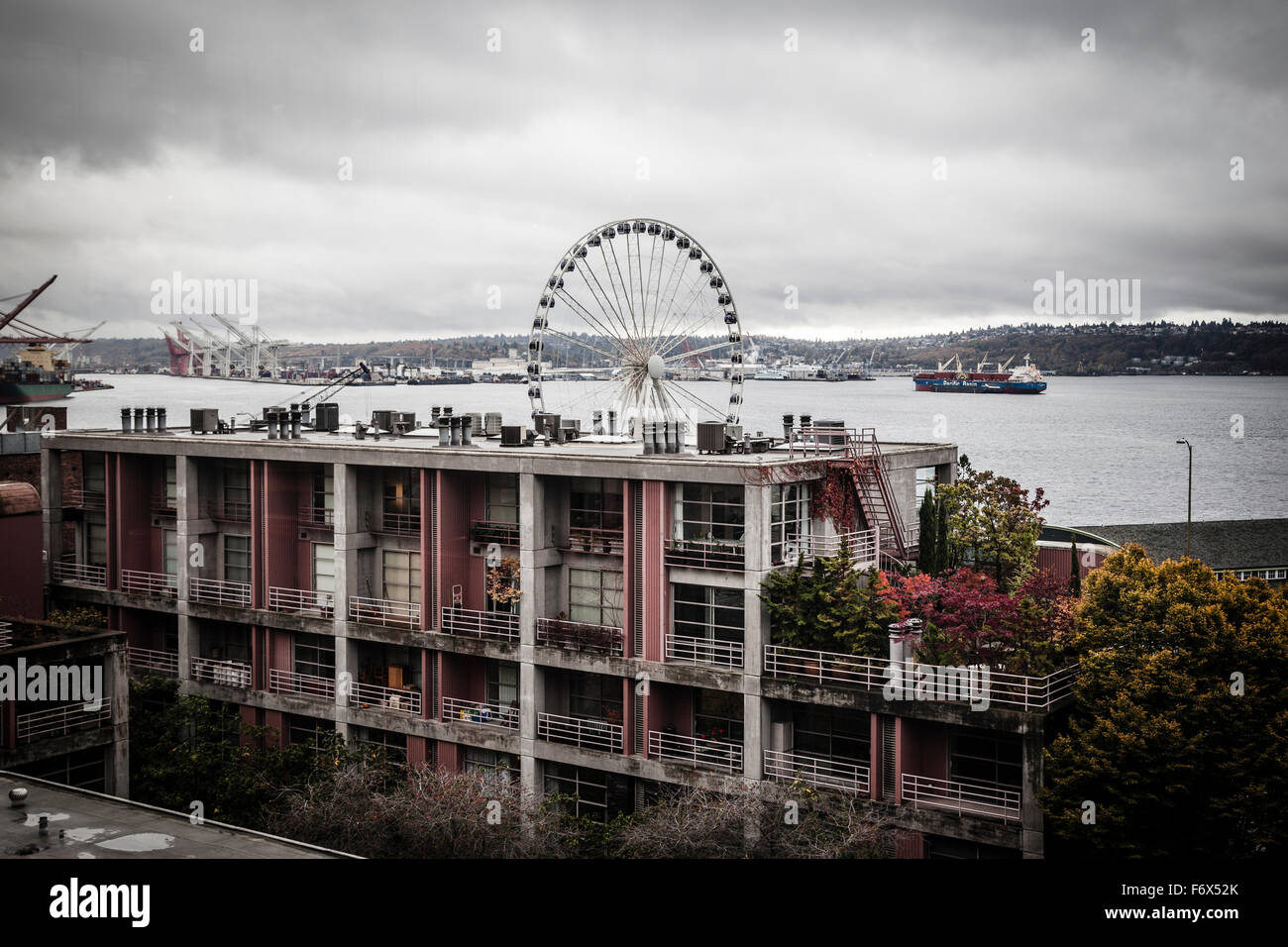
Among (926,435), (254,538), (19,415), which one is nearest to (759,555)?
(254,538)

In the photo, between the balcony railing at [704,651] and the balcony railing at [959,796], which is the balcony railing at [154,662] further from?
the balcony railing at [959,796]

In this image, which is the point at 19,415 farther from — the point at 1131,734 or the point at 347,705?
the point at 1131,734

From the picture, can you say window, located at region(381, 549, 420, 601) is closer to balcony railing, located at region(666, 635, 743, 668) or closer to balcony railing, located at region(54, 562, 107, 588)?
balcony railing, located at region(666, 635, 743, 668)

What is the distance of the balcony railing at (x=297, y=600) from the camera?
167ft

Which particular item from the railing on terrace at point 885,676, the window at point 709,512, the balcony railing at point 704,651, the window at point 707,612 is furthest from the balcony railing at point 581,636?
the railing on terrace at point 885,676

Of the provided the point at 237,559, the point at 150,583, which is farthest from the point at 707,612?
the point at 150,583

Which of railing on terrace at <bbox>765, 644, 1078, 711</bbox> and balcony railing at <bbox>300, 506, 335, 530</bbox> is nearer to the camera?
railing on terrace at <bbox>765, 644, 1078, 711</bbox>

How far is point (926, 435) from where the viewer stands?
19750 cm

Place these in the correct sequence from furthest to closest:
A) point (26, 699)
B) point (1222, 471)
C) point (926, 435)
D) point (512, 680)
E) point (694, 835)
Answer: point (926, 435), point (1222, 471), point (512, 680), point (26, 699), point (694, 835)

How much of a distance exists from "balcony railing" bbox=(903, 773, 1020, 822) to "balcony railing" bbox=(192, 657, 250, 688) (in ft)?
93.9

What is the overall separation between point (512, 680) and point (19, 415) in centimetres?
4275

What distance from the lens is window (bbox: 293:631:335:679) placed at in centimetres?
5072

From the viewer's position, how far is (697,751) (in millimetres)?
41531

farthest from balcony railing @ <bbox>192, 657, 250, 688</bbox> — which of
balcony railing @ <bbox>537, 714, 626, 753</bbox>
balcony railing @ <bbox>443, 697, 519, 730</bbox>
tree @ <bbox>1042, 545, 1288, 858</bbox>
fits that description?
tree @ <bbox>1042, 545, 1288, 858</bbox>
